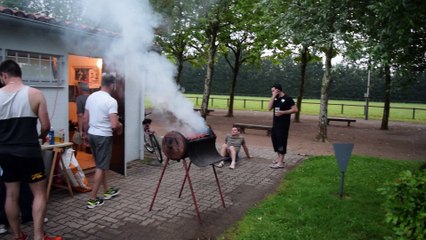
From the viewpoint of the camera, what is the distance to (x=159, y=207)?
5254mm

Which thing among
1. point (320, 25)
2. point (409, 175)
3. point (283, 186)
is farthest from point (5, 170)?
point (320, 25)

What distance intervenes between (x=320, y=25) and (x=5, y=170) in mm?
5075

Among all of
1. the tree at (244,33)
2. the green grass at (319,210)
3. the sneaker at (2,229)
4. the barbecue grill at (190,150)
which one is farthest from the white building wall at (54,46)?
the tree at (244,33)

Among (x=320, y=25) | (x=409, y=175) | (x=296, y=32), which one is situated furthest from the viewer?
(x=296, y=32)

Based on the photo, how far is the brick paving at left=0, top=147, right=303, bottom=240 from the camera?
4.38m

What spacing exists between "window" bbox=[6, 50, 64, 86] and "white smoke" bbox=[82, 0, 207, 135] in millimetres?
1014

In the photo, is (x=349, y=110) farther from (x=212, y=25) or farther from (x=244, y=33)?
(x=212, y=25)

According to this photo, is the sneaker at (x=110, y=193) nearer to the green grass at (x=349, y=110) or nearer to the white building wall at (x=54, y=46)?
the white building wall at (x=54, y=46)

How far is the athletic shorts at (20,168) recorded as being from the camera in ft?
11.7

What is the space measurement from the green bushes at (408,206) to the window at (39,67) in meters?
5.69

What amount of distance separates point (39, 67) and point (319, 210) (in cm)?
532

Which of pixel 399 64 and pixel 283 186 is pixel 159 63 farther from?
pixel 399 64

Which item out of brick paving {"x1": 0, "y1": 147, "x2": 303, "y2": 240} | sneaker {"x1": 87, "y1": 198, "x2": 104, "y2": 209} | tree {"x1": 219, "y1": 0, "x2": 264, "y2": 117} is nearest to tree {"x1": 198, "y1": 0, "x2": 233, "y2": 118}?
tree {"x1": 219, "y1": 0, "x2": 264, "y2": 117}

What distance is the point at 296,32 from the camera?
6.81m
